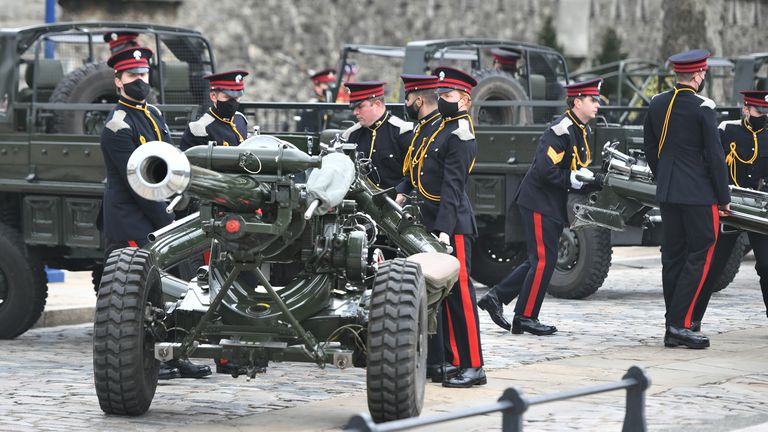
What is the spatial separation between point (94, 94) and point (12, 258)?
239cm

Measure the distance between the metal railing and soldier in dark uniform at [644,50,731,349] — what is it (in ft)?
15.3

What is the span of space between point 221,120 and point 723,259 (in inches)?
142

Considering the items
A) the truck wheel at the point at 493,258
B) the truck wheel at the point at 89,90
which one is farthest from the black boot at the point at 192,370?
the truck wheel at the point at 493,258

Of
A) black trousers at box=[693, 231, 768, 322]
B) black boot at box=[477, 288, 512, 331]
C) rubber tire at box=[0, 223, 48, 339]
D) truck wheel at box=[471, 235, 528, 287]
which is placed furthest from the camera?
truck wheel at box=[471, 235, 528, 287]

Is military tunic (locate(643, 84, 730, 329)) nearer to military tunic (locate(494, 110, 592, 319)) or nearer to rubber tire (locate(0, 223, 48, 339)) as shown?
military tunic (locate(494, 110, 592, 319))

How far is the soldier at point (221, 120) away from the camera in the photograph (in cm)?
1065

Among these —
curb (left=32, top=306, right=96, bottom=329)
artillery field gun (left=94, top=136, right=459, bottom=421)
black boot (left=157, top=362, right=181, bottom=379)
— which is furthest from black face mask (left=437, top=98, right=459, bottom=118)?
curb (left=32, top=306, right=96, bottom=329)

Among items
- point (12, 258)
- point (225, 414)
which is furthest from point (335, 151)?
point (12, 258)

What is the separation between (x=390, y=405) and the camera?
7.70 metres

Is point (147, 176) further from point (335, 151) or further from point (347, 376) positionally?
point (347, 376)

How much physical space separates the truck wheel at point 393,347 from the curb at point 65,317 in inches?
227

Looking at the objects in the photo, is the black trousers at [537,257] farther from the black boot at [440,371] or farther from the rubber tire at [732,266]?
the rubber tire at [732,266]

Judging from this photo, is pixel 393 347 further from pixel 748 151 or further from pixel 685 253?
pixel 748 151

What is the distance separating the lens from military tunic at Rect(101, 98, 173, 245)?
9.88 metres
